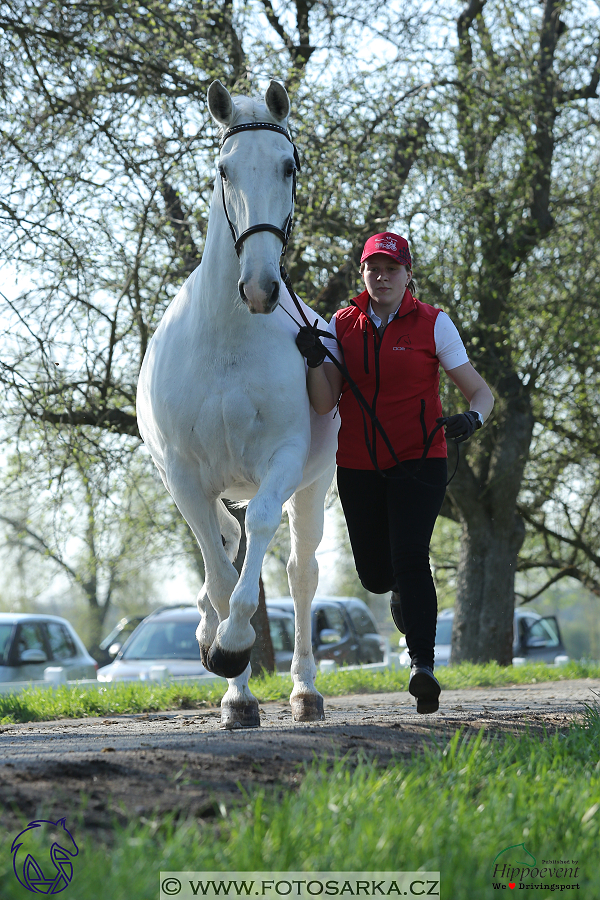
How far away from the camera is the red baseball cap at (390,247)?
15.6 ft

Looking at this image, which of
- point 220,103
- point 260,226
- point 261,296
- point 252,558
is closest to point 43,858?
point 252,558

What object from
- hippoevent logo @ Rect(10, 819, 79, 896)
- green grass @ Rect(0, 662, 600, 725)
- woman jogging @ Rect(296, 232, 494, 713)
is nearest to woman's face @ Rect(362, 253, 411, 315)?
woman jogging @ Rect(296, 232, 494, 713)

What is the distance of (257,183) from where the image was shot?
13.3ft

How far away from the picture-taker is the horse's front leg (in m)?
3.89

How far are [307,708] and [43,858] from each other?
3.34 meters

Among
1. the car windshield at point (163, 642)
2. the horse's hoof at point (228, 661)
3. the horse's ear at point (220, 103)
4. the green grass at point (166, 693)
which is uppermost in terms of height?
the horse's ear at point (220, 103)

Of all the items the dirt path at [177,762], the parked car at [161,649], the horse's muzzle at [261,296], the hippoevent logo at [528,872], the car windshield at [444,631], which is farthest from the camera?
the car windshield at [444,631]

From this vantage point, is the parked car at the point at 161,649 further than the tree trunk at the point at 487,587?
No

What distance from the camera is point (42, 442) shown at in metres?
9.77

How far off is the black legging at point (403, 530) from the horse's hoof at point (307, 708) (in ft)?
2.66

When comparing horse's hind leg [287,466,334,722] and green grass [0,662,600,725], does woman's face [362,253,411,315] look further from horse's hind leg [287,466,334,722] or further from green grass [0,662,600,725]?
Result: green grass [0,662,600,725]

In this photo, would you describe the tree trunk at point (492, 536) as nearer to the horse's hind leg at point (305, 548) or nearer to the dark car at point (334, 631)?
the dark car at point (334, 631)

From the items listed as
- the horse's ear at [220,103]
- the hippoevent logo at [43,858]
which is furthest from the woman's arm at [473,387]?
the hippoevent logo at [43,858]

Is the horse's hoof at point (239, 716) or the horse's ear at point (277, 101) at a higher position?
the horse's ear at point (277, 101)
